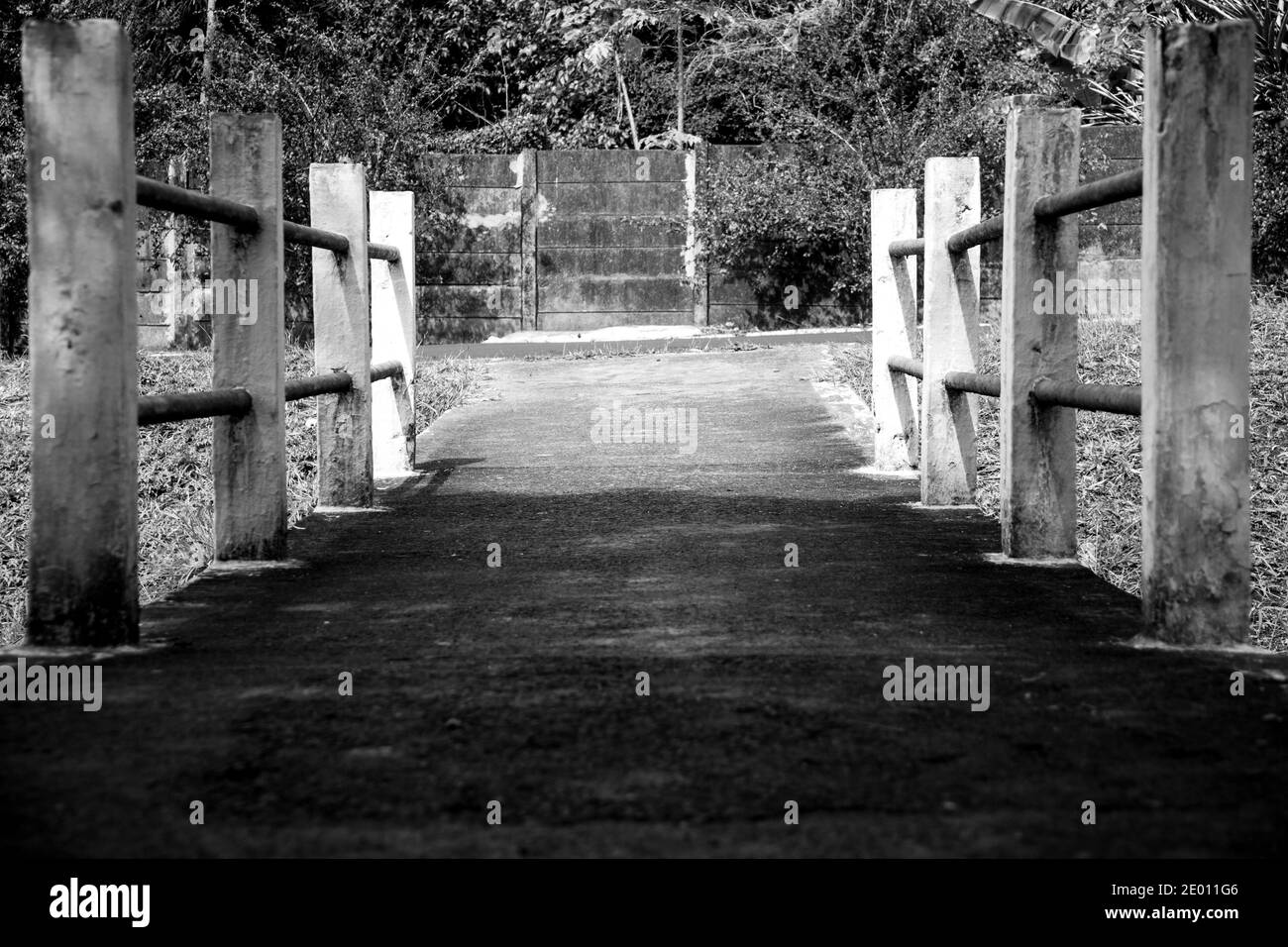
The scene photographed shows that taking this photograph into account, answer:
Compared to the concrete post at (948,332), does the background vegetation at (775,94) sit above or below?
above

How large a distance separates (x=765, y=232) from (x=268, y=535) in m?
10.4

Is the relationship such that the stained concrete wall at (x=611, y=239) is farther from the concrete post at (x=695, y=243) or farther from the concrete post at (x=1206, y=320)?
the concrete post at (x=1206, y=320)

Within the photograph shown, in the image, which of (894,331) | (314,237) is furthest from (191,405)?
(894,331)

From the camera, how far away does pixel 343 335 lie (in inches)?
180

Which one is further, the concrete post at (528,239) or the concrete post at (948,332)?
the concrete post at (528,239)

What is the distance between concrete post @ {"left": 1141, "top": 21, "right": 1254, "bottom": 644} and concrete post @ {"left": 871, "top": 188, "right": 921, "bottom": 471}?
2.75 meters

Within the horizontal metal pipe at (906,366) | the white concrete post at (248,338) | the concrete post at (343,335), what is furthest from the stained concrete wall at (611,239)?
the white concrete post at (248,338)

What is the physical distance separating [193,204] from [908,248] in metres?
2.76

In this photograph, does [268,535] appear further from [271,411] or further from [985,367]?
[985,367]

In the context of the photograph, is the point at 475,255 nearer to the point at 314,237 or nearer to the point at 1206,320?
the point at 314,237

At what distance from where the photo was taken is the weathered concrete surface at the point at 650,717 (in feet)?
5.10

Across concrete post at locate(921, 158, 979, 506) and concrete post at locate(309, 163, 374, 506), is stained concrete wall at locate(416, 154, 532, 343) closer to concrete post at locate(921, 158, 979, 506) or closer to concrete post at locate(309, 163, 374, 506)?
concrete post at locate(309, 163, 374, 506)

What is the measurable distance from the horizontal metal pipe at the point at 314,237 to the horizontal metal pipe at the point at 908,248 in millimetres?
1817
